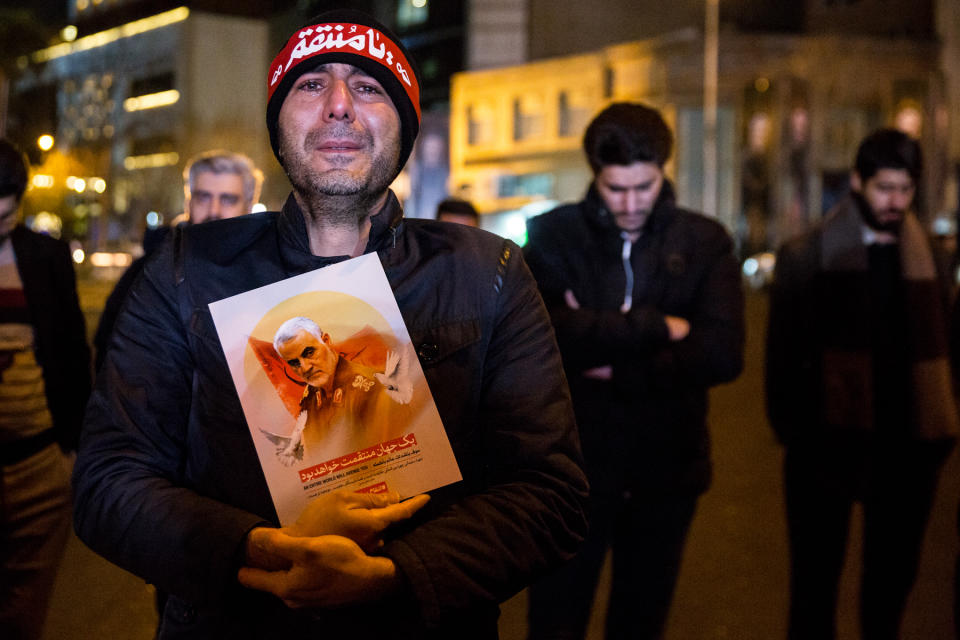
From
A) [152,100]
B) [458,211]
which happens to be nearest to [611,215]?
[458,211]

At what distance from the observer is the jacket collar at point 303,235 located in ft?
5.62

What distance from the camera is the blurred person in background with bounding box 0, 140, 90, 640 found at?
3.27 meters

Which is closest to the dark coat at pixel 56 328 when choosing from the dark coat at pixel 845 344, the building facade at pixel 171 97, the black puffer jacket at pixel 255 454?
the black puffer jacket at pixel 255 454

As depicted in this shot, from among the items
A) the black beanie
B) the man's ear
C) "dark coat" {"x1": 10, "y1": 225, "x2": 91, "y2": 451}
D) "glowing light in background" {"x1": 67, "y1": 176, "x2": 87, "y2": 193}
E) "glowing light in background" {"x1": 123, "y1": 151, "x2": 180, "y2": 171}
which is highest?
"glowing light in background" {"x1": 123, "y1": 151, "x2": 180, "y2": 171}

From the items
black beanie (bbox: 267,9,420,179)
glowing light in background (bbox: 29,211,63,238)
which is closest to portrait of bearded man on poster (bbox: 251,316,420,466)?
black beanie (bbox: 267,9,420,179)

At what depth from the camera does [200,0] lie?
5744 cm

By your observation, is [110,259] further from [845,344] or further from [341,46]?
[341,46]

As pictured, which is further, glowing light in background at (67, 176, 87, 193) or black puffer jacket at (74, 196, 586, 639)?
glowing light in background at (67, 176, 87, 193)

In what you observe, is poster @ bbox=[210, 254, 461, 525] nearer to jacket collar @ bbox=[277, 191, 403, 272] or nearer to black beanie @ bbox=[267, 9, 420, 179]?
jacket collar @ bbox=[277, 191, 403, 272]

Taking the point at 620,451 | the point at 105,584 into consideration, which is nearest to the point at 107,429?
the point at 620,451

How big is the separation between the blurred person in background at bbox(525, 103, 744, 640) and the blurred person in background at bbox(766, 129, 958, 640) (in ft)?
1.75

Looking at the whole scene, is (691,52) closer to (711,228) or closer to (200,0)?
(200,0)

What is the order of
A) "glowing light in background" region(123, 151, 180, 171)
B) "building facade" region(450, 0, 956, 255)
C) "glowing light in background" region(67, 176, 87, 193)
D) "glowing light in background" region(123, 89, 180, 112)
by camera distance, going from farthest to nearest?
"glowing light in background" region(123, 151, 180, 171) < "glowing light in background" region(123, 89, 180, 112) < "building facade" region(450, 0, 956, 255) < "glowing light in background" region(67, 176, 87, 193)

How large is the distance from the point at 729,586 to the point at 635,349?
227 cm
